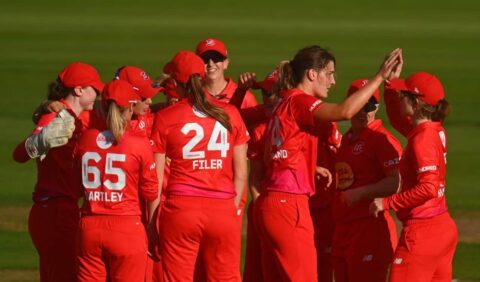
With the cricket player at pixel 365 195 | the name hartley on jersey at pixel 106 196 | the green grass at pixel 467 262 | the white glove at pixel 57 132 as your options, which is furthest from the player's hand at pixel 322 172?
the green grass at pixel 467 262

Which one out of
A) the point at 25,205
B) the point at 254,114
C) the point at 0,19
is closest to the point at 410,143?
the point at 254,114

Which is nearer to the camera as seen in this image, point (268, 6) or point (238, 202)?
point (238, 202)

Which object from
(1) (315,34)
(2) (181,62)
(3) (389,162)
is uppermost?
(1) (315,34)

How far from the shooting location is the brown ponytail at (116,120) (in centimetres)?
759

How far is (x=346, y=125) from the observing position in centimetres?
1864

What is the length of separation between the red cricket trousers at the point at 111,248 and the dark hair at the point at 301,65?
1.41m

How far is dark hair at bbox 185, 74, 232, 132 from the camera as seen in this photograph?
7.75 m

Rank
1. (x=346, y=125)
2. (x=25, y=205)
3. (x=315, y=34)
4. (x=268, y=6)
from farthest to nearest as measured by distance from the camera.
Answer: (x=268, y=6)
(x=315, y=34)
(x=346, y=125)
(x=25, y=205)

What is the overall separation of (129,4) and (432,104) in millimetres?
28814

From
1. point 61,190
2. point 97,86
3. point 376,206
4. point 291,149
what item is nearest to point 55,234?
point 61,190

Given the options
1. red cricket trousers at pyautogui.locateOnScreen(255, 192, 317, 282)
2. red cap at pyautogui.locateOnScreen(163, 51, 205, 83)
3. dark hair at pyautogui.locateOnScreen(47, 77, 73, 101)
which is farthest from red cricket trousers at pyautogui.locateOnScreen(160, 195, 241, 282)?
dark hair at pyautogui.locateOnScreen(47, 77, 73, 101)

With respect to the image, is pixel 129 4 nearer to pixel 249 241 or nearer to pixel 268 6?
pixel 268 6

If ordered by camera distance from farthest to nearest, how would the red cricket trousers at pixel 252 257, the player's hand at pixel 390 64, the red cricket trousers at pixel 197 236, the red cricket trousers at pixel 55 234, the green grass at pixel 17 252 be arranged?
the green grass at pixel 17 252
the red cricket trousers at pixel 252 257
the red cricket trousers at pixel 55 234
the red cricket trousers at pixel 197 236
the player's hand at pixel 390 64

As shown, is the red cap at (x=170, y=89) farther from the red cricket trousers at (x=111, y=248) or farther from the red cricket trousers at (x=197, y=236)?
the red cricket trousers at (x=111, y=248)
